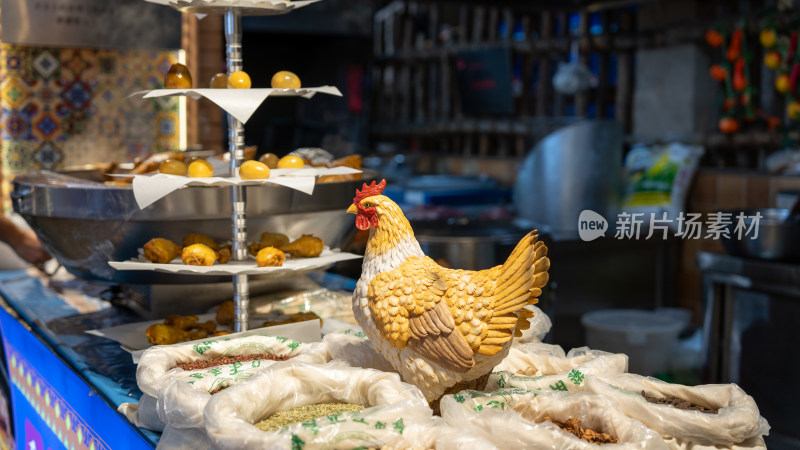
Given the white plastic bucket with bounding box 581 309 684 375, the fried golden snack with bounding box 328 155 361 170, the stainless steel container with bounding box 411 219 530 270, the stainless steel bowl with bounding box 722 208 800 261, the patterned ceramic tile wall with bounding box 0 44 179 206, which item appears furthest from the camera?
the white plastic bucket with bounding box 581 309 684 375

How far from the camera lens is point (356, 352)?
1651 millimetres

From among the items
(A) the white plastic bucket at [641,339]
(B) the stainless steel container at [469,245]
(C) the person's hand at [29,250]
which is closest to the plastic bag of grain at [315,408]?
(C) the person's hand at [29,250]

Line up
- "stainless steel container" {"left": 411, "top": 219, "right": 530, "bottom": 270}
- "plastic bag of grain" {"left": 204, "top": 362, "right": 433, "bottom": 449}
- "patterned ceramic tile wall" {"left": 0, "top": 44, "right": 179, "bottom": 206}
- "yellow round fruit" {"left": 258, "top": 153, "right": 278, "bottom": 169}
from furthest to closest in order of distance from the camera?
"stainless steel container" {"left": 411, "top": 219, "right": 530, "bottom": 270}, "patterned ceramic tile wall" {"left": 0, "top": 44, "right": 179, "bottom": 206}, "yellow round fruit" {"left": 258, "top": 153, "right": 278, "bottom": 169}, "plastic bag of grain" {"left": 204, "top": 362, "right": 433, "bottom": 449}

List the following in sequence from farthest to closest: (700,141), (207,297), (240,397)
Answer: (700,141), (207,297), (240,397)

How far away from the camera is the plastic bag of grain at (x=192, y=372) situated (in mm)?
1345

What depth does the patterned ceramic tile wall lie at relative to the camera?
3594mm

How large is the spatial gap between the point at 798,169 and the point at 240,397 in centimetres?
429

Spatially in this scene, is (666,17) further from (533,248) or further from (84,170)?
(533,248)

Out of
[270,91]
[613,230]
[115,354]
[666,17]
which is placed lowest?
[115,354]

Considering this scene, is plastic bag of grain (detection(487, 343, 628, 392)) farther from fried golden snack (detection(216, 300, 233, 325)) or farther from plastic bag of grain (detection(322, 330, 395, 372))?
fried golden snack (detection(216, 300, 233, 325))

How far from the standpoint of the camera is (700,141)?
5.48 metres

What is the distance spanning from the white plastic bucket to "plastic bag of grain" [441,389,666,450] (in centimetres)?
285

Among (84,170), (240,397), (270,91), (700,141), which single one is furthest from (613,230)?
(700,141)

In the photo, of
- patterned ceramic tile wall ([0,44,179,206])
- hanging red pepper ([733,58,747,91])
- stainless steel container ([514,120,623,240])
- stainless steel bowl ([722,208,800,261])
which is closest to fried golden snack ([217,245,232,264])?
patterned ceramic tile wall ([0,44,179,206])
